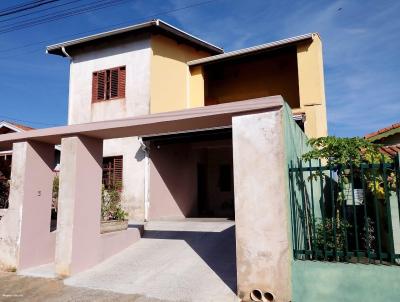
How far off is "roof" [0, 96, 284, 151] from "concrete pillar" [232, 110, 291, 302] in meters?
0.21

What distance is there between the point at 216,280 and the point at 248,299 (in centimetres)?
92

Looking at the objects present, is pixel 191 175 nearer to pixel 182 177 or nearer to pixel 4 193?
pixel 182 177

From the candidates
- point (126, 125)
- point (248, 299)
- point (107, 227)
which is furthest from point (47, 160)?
point (248, 299)

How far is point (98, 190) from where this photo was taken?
759 centimetres

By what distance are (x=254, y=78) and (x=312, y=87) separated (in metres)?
4.08

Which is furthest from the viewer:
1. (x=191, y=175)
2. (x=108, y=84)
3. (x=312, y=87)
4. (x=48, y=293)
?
(x=191, y=175)

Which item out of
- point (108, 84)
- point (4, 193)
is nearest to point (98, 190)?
point (4, 193)

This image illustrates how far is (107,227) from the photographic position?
7.98 m

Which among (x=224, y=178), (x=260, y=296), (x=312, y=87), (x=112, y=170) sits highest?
(x=312, y=87)

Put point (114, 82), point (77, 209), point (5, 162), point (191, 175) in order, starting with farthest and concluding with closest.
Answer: point (191, 175) → point (114, 82) → point (5, 162) → point (77, 209)

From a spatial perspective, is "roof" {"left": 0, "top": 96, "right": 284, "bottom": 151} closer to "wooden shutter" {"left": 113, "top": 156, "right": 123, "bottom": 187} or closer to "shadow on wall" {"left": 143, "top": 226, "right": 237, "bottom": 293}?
"shadow on wall" {"left": 143, "top": 226, "right": 237, "bottom": 293}

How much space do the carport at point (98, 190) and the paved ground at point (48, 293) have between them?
0.50 m

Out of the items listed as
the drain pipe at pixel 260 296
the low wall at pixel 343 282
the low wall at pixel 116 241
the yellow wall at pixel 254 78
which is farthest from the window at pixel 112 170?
the low wall at pixel 343 282

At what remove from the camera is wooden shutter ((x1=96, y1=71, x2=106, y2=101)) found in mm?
13649
